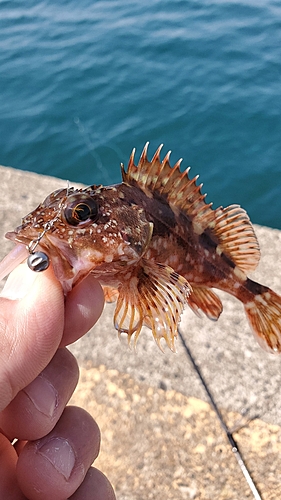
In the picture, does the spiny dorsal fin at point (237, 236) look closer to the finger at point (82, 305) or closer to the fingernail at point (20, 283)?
the finger at point (82, 305)

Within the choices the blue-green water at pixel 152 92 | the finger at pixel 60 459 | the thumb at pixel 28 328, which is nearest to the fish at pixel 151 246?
the thumb at pixel 28 328

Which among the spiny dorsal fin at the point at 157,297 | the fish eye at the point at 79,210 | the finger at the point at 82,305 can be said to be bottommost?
the spiny dorsal fin at the point at 157,297

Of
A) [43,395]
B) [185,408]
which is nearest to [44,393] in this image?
[43,395]

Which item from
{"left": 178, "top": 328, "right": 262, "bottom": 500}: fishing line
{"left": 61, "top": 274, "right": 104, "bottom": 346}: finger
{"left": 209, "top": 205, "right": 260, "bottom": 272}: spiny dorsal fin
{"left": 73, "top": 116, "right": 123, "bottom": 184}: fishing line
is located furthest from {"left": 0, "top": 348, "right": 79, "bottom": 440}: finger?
{"left": 73, "top": 116, "right": 123, "bottom": 184}: fishing line

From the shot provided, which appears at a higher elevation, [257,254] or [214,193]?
[257,254]

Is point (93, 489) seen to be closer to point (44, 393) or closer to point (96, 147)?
point (44, 393)

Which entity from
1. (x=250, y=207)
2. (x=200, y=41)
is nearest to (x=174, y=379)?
(x=250, y=207)

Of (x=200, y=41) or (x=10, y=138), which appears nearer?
(x=10, y=138)

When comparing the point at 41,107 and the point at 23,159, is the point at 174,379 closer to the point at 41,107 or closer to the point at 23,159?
the point at 23,159

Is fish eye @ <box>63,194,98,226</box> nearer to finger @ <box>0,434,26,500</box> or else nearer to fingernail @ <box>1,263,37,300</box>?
fingernail @ <box>1,263,37,300</box>
